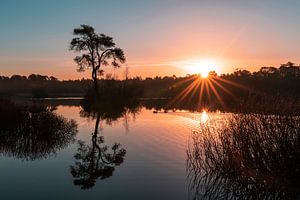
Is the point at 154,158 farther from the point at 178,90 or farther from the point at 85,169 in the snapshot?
the point at 178,90

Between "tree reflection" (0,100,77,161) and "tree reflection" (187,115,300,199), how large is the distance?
7.03 metres

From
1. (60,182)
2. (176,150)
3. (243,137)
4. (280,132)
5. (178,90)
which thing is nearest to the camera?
(280,132)

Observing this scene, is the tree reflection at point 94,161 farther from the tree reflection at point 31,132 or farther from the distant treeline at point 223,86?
the distant treeline at point 223,86

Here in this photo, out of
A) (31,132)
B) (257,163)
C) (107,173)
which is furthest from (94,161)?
(257,163)

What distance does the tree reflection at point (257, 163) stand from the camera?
27.2 feet

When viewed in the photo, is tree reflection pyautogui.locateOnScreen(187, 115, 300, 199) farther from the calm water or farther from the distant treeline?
the distant treeline

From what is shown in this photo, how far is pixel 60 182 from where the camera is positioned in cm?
1101

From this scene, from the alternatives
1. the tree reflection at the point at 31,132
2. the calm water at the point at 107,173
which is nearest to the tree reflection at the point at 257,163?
the calm water at the point at 107,173

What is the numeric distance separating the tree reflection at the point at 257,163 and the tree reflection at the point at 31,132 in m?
7.03

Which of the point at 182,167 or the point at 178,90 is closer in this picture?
the point at 182,167

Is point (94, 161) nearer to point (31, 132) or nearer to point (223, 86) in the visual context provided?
point (31, 132)

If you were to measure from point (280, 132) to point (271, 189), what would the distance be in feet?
4.15

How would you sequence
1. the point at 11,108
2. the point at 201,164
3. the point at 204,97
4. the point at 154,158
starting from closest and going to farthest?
the point at 201,164 < the point at 154,158 < the point at 11,108 < the point at 204,97

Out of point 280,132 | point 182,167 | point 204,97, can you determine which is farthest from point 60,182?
point 204,97
